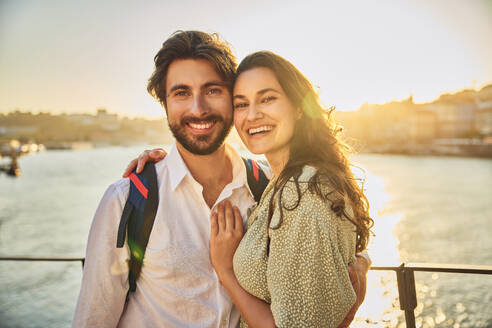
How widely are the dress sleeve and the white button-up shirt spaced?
448 millimetres

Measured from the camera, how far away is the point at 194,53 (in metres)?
1.75

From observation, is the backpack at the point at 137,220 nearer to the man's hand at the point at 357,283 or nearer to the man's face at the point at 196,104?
the man's face at the point at 196,104

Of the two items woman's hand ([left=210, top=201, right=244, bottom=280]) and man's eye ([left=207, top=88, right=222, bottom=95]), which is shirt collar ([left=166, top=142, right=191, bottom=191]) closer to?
woman's hand ([left=210, top=201, right=244, bottom=280])

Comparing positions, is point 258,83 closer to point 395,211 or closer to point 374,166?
point 395,211

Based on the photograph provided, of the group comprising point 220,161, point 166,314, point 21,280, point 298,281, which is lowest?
point 21,280

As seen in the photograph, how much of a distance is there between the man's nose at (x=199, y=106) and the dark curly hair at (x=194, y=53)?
17 centimetres

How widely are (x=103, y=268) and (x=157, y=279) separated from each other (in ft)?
0.78

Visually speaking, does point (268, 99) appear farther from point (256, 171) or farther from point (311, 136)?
point (256, 171)

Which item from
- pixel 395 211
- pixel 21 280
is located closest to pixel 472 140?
pixel 395 211

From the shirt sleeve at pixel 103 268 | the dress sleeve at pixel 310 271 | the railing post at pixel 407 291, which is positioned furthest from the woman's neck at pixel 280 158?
the railing post at pixel 407 291

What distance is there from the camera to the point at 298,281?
3.73ft

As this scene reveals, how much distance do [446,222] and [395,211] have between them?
4259mm

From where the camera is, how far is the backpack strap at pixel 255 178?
1.92m

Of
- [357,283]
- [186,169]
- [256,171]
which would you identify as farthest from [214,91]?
[357,283]
